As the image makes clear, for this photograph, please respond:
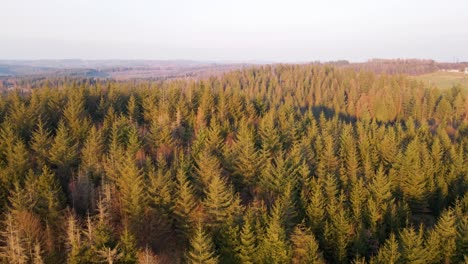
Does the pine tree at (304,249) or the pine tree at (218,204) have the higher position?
the pine tree at (218,204)

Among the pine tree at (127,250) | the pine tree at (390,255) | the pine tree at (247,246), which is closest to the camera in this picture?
the pine tree at (127,250)

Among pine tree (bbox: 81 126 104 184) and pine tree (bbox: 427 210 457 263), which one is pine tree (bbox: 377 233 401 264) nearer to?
pine tree (bbox: 427 210 457 263)

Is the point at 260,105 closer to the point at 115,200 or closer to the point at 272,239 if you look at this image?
the point at 115,200

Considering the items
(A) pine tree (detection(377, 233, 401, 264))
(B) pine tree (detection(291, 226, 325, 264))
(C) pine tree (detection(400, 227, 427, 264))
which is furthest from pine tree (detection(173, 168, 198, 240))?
(C) pine tree (detection(400, 227, 427, 264))

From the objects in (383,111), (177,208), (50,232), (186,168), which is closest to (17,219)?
(50,232)

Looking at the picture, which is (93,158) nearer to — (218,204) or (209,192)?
(209,192)

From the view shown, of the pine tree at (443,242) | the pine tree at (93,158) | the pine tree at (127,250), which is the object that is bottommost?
the pine tree at (443,242)

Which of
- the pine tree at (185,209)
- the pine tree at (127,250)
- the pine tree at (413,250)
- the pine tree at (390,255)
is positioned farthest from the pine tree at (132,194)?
the pine tree at (413,250)

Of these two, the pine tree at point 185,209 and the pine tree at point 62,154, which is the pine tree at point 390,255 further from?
the pine tree at point 62,154
